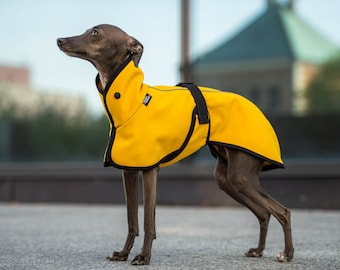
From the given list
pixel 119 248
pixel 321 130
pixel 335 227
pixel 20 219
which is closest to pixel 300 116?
pixel 321 130

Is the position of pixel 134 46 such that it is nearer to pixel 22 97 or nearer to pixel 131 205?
pixel 131 205

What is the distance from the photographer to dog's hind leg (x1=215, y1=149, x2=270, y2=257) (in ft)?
18.3

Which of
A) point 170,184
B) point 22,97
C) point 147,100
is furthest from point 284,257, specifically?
point 22,97

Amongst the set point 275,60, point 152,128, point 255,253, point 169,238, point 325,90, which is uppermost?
point 275,60

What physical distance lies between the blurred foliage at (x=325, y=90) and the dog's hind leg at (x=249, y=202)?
17.1 feet

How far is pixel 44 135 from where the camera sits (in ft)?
40.7

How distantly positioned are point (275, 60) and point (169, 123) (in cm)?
599

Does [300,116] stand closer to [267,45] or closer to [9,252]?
[267,45]

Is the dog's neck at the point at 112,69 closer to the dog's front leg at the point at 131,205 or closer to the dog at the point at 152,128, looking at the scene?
the dog at the point at 152,128

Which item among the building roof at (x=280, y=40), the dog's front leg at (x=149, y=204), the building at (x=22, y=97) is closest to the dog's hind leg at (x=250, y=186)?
the dog's front leg at (x=149, y=204)

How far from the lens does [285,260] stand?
533cm

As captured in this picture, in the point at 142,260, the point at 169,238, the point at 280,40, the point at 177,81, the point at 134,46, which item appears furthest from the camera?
the point at 177,81

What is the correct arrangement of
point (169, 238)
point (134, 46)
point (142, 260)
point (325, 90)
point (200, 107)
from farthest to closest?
point (325, 90)
point (169, 238)
point (200, 107)
point (134, 46)
point (142, 260)

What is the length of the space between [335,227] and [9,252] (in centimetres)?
342
